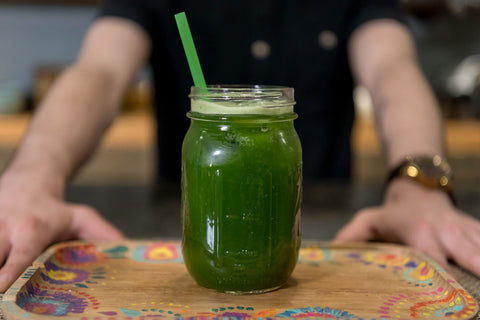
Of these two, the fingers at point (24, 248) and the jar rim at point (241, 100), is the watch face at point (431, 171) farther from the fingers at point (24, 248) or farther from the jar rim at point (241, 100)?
the fingers at point (24, 248)

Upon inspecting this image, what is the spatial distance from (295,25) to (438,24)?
2096mm

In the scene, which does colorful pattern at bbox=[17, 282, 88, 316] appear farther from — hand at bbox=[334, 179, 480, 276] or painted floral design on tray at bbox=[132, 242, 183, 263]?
hand at bbox=[334, 179, 480, 276]

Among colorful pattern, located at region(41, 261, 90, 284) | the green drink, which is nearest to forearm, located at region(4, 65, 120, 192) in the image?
colorful pattern, located at region(41, 261, 90, 284)

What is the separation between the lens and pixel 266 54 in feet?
5.46

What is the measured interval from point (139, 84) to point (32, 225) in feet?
8.96

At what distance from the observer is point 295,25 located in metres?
1.67

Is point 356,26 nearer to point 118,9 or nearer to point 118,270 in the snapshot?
point 118,9

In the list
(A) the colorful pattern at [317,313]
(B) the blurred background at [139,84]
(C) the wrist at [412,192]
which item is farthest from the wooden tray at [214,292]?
(B) the blurred background at [139,84]

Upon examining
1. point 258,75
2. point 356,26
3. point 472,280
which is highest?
point 356,26

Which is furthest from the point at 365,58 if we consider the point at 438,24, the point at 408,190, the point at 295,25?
the point at 438,24

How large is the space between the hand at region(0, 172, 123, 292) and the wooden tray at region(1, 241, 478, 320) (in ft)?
0.08

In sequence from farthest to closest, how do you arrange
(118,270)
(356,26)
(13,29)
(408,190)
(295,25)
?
(13,29) → (295,25) → (356,26) → (408,190) → (118,270)

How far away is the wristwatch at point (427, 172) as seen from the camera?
939 millimetres

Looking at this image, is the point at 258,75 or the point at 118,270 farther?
the point at 258,75
